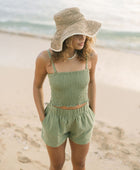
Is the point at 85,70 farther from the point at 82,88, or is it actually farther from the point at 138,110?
the point at 138,110

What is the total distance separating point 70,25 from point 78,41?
0.16 m

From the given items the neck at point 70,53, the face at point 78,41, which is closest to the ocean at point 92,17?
the neck at point 70,53

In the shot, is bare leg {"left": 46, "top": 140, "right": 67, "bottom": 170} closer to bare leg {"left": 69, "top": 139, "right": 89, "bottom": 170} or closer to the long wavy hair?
bare leg {"left": 69, "top": 139, "right": 89, "bottom": 170}

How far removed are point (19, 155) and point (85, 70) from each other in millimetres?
2028

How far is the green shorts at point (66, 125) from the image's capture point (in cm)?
230

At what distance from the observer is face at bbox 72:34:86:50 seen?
6.86ft

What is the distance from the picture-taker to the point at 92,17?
614 inches

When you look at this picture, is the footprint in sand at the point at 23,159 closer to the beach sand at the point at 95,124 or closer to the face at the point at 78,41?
the beach sand at the point at 95,124

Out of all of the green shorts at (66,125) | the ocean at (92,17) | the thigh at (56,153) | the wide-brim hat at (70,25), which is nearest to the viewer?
the wide-brim hat at (70,25)

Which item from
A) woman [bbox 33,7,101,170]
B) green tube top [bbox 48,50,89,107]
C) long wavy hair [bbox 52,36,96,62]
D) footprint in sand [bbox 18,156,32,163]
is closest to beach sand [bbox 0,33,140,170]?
footprint in sand [bbox 18,156,32,163]

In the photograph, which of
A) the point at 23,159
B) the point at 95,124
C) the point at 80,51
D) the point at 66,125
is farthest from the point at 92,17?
the point at 66,125

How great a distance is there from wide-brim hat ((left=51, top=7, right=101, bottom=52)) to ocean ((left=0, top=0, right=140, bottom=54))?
27.7 ft

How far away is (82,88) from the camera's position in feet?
7.45

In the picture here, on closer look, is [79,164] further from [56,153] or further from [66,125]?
[66,125]
